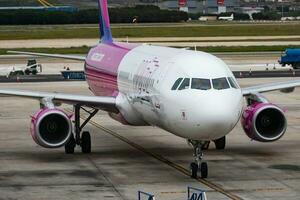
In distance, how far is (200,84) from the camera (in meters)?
23.6

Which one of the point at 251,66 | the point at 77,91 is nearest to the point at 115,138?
the point at 77,91

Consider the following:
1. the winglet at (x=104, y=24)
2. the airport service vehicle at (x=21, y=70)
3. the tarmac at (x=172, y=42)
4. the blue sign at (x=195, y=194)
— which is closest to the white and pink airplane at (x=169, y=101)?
the blue sign at (x=195, y=194)

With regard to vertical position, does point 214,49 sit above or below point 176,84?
below

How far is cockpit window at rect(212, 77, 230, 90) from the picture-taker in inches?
923

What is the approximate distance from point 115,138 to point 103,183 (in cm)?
1000

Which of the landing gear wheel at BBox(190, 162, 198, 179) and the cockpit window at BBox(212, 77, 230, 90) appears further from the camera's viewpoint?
the landing gear wheel at BBox(190, 162, 198, 179)

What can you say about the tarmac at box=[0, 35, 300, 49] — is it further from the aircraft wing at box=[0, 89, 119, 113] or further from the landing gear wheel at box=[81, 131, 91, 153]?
the aircraft wing at box=[0, 89, 119, 113]

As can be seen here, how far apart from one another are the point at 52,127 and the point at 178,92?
200 inches

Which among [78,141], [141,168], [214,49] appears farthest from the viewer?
[214,49]

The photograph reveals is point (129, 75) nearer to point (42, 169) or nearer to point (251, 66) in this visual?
point (42, 169)

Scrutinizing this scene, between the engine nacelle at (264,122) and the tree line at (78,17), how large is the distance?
425 feet

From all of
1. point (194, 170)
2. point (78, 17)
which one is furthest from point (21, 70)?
point (78, 17)

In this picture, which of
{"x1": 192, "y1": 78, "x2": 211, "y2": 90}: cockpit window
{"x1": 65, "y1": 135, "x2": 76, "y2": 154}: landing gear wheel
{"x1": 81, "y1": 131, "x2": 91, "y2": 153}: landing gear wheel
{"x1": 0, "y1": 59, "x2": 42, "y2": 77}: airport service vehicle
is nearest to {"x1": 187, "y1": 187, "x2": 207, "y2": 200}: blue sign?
{"x1": 192, "y1": 78, "x2": 211, "y2": 90}: cockpit window

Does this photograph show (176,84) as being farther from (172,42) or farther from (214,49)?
(172,42)
